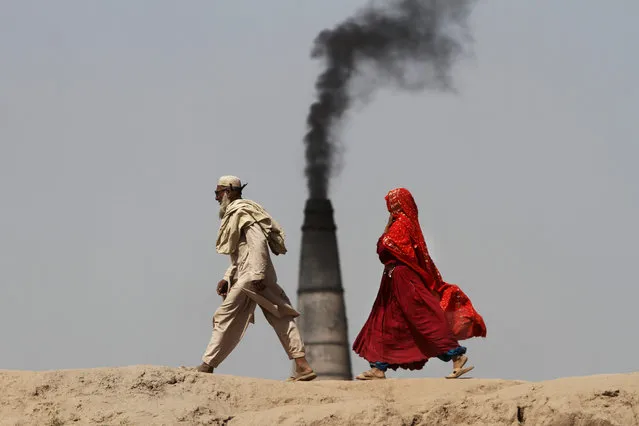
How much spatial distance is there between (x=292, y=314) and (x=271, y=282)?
0.32 metres

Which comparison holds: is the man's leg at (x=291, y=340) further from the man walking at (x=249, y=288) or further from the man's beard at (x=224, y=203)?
the man's beard at (x=224, y=203)

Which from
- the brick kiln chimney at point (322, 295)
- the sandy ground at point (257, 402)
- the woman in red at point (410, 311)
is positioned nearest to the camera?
the sandy ground at point (257, 402)

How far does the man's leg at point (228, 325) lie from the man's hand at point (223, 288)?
0.25 meters

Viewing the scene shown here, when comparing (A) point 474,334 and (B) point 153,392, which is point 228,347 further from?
(A) point 474,334

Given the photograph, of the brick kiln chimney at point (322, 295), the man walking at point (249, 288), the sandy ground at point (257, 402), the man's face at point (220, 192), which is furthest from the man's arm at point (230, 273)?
the brick kiln chimney at point (322, 295)

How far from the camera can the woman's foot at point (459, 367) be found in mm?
11148

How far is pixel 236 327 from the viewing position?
1127 centimetres

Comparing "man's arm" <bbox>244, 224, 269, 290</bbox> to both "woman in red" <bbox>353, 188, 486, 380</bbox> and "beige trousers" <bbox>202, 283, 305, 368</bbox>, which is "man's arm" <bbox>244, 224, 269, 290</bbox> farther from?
"woman in red" <bbox>353, 188, 486, 380</bbox>

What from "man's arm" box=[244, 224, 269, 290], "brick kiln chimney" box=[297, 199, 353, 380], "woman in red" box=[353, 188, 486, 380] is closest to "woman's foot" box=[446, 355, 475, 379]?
"woman in red" box=[353, 188, 486, 380]

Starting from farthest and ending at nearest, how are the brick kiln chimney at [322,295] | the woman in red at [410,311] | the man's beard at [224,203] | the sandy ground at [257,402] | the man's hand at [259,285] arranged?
1. the brick kiln chimney at [322,295]
2. the man's beard at [224,203]
3. the woman in red at [410,311]
4. the man's hand at [259,285]
5. the sandy ground at [257,402]

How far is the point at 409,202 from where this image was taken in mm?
11906

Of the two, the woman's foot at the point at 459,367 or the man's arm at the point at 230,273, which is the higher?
the man's arm at the point at 230,273

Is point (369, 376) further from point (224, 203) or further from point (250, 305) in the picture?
point (224, 203)

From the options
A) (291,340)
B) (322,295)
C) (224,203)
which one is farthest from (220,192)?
(322,295)
